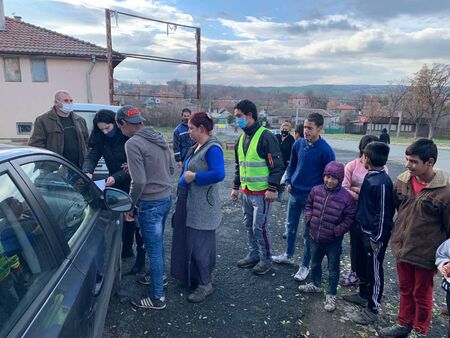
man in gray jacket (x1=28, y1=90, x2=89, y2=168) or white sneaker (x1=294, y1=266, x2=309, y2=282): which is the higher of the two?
man in gray jacket (x1=28, y1=90, x2=89, y2=168)

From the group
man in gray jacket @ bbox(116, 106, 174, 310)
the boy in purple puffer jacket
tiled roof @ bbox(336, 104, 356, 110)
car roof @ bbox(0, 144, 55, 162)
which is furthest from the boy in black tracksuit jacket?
tiled roof @ bbox(336, 104, 356, 110)

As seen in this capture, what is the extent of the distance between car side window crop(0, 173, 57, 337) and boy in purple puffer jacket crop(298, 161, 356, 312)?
7.65ft

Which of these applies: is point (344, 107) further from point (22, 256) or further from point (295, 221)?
point (22, 256)

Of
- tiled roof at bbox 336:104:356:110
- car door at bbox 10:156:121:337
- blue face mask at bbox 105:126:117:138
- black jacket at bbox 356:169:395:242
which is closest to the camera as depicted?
car door at bbox 10:156:121:337

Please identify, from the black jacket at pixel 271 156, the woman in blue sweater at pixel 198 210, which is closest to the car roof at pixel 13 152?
the woman in blue sweater at pixel 198 210

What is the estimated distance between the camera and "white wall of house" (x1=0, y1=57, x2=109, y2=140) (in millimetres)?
18266

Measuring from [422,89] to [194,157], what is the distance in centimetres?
5133

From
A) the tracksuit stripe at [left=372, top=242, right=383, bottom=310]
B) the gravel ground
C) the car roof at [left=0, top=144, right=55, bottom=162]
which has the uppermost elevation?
the car roof at [left=0, top=144, right=55, bottom=162]

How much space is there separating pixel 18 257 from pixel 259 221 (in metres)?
2.54

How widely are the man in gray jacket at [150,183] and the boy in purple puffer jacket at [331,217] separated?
145 centimetres

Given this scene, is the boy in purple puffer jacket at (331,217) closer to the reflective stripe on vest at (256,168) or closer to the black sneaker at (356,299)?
the black sneaker at (356,299)

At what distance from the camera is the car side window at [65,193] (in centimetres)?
174

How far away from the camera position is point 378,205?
2.68 metres

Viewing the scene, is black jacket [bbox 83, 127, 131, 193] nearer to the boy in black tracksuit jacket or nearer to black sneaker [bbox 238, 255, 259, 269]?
black sneaker [bbox 238, 255, 259, 269]
